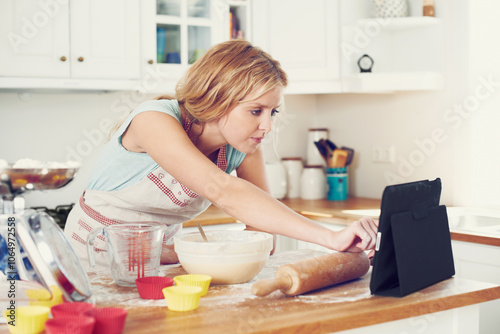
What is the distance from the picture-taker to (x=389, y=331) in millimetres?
1096

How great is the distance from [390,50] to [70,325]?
8.76 feet

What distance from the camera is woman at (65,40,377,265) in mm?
1355

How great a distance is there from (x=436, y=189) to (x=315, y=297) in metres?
0.40

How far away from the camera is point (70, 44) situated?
2.57 metres

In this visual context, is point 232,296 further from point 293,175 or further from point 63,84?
point 293,175

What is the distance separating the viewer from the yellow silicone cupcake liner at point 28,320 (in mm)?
915

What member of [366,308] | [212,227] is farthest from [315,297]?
[212,227]

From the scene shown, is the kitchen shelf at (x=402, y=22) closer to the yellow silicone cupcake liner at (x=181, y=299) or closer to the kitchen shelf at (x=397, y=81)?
the kitchen shelf at (x=397, y=81)

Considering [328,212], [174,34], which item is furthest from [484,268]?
[174,34]

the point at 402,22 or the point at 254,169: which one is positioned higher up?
the point at 402,22

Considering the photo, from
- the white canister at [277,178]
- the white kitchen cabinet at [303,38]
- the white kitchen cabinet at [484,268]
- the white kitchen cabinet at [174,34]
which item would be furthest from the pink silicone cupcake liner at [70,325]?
the white canister at [277,178]

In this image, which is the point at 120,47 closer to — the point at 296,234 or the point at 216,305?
the point at 296,234

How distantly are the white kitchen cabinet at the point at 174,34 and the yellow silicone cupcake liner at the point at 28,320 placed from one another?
6.24ft

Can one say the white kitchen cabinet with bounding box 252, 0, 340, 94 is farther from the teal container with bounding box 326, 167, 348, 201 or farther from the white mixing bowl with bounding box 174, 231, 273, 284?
the white mixing bowl with bounding box 174, 231, 273, 284
